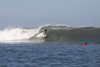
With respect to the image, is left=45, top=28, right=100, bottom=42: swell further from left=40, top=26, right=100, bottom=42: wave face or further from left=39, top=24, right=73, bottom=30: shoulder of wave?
left=39, top=24, right=73, bottom=30: shoulder of wave

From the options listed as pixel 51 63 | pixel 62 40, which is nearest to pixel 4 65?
pixel 51 63

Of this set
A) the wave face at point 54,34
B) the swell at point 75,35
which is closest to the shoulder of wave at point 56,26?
the wave face at point 54,34

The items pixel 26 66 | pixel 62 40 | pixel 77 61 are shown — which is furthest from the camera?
pixel 62 40

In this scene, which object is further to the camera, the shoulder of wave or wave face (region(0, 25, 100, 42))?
the shoulder of wave

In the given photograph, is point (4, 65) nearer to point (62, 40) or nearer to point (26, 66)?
point (26, 66)

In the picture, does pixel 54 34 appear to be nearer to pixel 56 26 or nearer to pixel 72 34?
pixel 72 34

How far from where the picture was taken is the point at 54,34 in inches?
2579

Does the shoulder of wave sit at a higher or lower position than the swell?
higher

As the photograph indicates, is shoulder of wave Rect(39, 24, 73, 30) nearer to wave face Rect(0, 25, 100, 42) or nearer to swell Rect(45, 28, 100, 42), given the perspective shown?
wave face Rect(0, 25, 100, 42)

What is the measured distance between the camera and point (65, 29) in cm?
6938

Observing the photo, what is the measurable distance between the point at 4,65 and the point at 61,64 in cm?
341

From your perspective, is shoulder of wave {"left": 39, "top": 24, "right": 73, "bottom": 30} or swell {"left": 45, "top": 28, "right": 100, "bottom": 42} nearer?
swell {"left": 45, "top": 28, "right": 100, "bottom": 42}

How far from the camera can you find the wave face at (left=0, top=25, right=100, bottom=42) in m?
62.7

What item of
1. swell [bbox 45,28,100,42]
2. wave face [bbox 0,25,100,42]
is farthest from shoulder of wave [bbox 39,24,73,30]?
swell [bbox 45,28,100,42]
